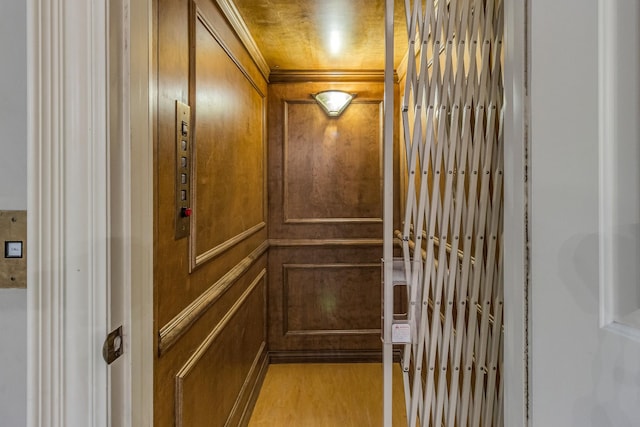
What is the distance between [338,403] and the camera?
2828 mm

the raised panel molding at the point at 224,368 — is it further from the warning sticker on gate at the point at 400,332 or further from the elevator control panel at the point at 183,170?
the warning sticker on gate at the point at 400,332

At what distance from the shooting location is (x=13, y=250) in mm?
809

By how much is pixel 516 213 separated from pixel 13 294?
3.14ft

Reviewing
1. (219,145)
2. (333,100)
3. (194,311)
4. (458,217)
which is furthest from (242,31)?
(458,217)

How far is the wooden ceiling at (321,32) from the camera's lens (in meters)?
2.19

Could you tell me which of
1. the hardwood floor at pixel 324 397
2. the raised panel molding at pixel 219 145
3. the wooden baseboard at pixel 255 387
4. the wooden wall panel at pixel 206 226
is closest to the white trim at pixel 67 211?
the wooden wall panel at pixel 206 226

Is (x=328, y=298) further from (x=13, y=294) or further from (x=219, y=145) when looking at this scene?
(x=13, y=294)

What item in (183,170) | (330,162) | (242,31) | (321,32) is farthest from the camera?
(330,162)

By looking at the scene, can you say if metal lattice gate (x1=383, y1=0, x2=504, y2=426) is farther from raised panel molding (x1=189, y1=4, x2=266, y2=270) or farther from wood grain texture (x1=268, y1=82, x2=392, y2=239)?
wood grain texture (x1=268, y1=82, x2=392, y2=239)

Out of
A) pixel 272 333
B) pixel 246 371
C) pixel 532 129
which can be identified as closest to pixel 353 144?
pixel 272 333

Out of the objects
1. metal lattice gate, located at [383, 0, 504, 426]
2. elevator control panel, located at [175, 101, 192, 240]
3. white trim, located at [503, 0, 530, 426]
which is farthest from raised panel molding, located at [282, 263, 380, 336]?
white trim, located at [503, 0, 530, 426]

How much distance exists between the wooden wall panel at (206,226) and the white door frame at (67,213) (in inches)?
16.6

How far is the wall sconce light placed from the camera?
335 cm

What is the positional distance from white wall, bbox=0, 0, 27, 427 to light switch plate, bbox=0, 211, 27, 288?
0.07ft
